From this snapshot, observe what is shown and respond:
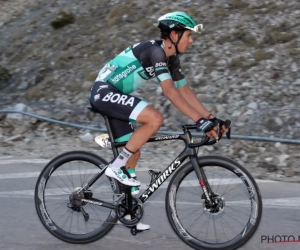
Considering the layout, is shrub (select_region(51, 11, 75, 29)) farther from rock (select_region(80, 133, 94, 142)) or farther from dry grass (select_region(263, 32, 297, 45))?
rock (select_region(80, 133, 94, 142))

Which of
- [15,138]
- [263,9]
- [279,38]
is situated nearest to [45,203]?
[15,138]

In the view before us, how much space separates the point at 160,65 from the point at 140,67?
0.29m

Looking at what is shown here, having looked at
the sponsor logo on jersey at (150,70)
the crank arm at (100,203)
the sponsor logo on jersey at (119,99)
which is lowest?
the crank arm at (100,203)

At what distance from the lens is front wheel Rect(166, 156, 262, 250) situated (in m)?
4.80

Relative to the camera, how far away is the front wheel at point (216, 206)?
4.80 metres

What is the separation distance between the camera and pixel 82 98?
12.8 m

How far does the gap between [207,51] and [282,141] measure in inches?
180

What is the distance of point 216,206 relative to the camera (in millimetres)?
4902

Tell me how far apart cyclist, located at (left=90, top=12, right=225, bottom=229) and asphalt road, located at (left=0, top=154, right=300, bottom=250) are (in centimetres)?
56

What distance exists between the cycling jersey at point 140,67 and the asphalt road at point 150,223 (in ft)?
4.38

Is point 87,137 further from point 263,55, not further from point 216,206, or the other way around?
point 216,206

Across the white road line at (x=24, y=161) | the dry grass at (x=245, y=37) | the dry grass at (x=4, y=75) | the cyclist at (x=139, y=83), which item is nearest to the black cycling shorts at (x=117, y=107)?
the cyclist at (x=139, y=83)

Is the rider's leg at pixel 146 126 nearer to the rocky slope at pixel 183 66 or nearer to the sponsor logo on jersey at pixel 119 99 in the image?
the sponsor logo on jersey at pixel 119 99

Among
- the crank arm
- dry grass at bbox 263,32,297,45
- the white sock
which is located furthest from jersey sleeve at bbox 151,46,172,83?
dry grass at bbox 263,32,297,45
